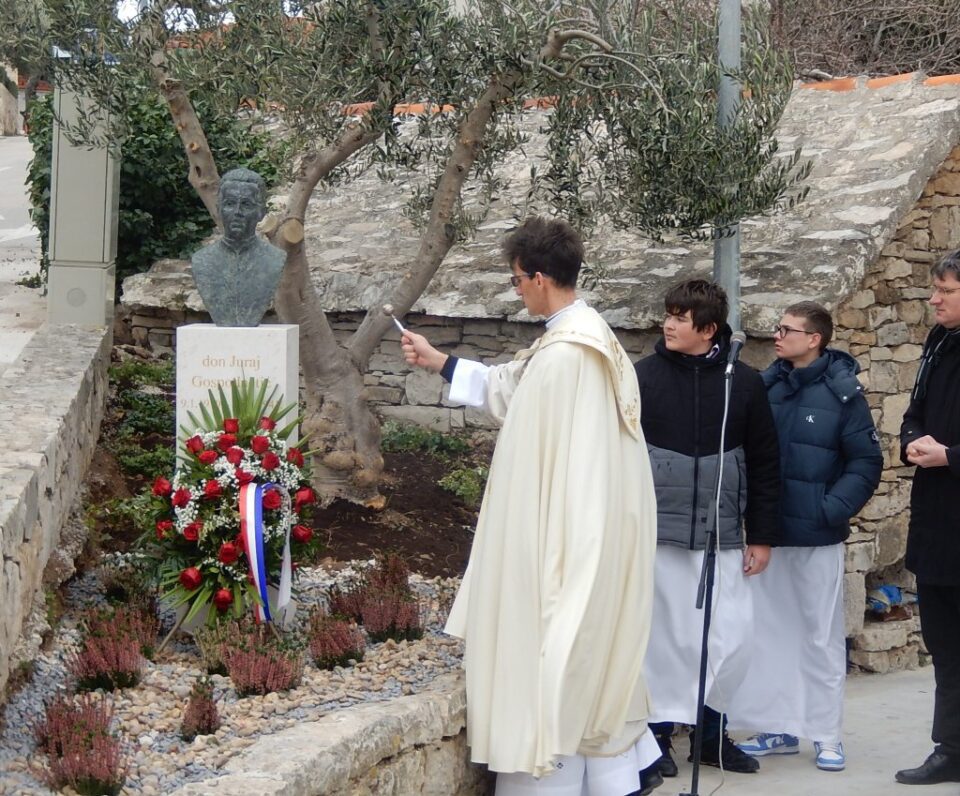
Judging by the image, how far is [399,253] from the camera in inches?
351

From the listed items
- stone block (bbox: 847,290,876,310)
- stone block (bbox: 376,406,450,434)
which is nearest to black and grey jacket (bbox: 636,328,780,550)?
stone block (bbox: 847,290,876,310)

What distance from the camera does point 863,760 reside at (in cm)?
554

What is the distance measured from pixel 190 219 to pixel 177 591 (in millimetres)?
5062

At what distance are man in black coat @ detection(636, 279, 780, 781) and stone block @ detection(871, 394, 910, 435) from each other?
2.79 m

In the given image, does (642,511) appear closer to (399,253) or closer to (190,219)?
(399,253)

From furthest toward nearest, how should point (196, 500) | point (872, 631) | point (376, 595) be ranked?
point (872, 631) → point (376, 595) → point (196, 500)

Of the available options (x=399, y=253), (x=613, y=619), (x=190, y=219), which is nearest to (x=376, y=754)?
(x=613, y=619)

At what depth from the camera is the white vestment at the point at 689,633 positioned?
4.92 meters

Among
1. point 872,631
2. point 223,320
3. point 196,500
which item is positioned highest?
point 223,320

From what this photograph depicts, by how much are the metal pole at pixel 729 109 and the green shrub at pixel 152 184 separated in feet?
12.2

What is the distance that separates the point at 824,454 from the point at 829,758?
129 centimetres

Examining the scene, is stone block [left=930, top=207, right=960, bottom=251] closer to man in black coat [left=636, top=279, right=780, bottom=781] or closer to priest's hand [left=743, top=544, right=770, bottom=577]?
man in black coat [left=636, top=279, right=780, bottom=781]

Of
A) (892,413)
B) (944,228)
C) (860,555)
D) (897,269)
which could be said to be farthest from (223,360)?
(944,228)

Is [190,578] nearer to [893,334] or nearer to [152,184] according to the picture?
[893,334]
